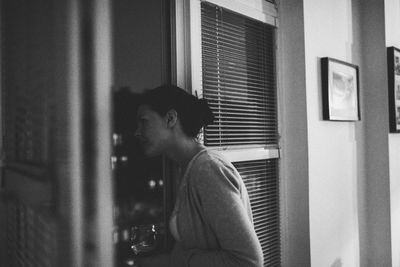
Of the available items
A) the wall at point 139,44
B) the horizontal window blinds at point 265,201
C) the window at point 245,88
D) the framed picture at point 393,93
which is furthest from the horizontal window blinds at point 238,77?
the framed picture at point 393,93

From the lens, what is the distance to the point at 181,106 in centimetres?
136

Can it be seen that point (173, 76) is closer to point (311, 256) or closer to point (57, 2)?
point (57, 2)

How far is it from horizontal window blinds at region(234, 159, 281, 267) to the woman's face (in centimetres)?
86

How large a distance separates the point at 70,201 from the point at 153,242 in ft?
1.48

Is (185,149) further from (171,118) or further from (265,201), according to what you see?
(265,201)

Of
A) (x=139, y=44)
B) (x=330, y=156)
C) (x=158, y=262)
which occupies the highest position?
(x=139, y=44)

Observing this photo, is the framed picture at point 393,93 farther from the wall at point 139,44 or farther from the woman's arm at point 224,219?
the woman's arm at point 224,219

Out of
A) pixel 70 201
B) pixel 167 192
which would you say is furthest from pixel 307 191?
pixel 70 201

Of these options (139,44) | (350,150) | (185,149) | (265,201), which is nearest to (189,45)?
(139,44)

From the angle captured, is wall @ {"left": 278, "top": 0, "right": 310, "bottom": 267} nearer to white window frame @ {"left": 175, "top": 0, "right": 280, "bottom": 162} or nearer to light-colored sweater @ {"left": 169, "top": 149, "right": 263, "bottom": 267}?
white window frame @ {"left": 175, "top": 0, "right": 280, "bottom": 162}

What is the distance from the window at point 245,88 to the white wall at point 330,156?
23 centimetres

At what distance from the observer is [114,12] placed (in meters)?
1.58

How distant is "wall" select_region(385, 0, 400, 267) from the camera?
294 cm

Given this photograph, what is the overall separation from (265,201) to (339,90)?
96 cm
